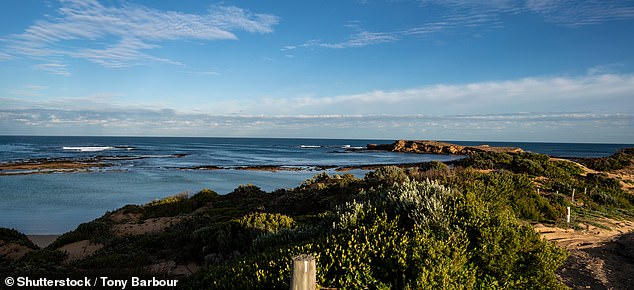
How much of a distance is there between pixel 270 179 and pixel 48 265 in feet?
81.2

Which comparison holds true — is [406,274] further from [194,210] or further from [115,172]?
[115,172]

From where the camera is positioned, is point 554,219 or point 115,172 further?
point 115,172

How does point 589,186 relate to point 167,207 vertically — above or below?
above

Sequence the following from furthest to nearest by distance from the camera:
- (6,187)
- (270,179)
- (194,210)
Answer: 1. (270,179)
2. (6,187)
3. (194,210)

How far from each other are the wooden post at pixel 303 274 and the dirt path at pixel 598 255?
5.02m

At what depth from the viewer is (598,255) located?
26.8ft

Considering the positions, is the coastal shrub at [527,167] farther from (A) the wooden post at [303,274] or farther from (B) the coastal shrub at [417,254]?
(A) the wooden post at [303,274]

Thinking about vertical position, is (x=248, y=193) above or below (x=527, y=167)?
below

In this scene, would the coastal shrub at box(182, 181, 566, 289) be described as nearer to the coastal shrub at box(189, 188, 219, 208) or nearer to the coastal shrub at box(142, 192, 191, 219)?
the coastal shrub at box(142, 192, 191, 219)

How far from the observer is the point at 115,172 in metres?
37.2

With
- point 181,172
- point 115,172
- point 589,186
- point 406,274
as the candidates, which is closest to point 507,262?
point 406,274

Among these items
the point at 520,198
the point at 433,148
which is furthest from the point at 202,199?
the point at 433,148

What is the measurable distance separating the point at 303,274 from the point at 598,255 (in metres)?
8.35

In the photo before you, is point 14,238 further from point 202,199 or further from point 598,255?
point 598,255
